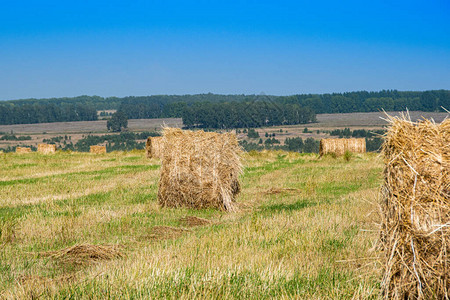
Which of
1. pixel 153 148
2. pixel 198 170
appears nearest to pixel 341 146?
pixel 153 148

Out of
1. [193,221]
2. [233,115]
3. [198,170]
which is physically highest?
[233,115]

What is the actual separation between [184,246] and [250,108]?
4363 cm

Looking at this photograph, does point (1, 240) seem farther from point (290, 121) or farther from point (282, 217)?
Result: point (290, 121)

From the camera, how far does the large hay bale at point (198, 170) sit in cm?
1310

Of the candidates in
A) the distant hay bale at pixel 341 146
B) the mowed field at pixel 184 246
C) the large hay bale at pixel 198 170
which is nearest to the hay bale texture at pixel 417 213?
the mowed field at pixel 184 246

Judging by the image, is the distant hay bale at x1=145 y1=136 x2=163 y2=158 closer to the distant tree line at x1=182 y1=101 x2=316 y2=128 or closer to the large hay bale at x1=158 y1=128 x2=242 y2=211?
the distant tree line at x1=182 y1=101 x2=316 y2=128

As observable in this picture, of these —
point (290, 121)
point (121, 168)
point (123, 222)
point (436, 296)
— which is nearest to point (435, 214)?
point (436, 296)

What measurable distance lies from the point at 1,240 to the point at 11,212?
3.54 meters

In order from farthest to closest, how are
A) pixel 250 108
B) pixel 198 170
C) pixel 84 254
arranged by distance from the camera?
1. pixel 250 108
2. pixel 198 170
3. pixel 84 254

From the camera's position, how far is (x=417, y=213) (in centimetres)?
516

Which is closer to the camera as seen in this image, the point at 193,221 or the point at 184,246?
the point at 184,246

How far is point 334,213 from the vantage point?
11047 mm

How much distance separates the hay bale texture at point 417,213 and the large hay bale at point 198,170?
7.64 meters

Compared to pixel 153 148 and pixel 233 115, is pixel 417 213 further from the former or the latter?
pixel 233 115
